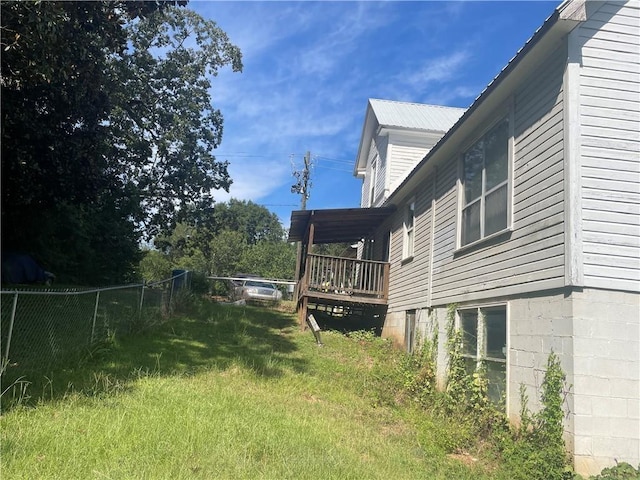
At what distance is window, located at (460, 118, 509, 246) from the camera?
6605 mm

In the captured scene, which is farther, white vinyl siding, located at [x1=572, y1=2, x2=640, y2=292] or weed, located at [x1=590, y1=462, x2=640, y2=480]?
white vinyl siding, located at [x1=572, y1=2, x2=640, y2=292]

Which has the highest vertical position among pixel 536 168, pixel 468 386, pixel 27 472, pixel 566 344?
pixel 536 168

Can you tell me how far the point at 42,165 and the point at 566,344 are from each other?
32.6 feet

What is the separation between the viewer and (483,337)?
657 centimetres

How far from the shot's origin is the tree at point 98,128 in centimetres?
743

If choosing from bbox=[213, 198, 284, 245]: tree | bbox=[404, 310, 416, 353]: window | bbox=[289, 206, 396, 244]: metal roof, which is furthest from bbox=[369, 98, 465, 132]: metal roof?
bbox=[213, 198, 284, 245]: tree

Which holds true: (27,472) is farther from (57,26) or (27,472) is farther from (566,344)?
(57,26)

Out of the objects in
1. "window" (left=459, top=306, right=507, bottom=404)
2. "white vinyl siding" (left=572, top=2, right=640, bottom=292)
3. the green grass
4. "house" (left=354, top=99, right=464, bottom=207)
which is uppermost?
"house" (left=354, top=99, right=464, bottom=207)

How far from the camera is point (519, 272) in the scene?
18.7 ft

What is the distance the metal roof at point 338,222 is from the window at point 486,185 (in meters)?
5.36

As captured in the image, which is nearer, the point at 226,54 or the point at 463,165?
the point at 463,165

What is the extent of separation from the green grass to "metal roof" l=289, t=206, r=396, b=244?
18.3 feet

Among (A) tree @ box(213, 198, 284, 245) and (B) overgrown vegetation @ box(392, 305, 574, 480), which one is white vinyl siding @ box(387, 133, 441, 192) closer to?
(B) overgrown vegetation @ box(392, 305, 574, 480)

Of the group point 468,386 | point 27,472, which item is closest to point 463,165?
point 468,386
